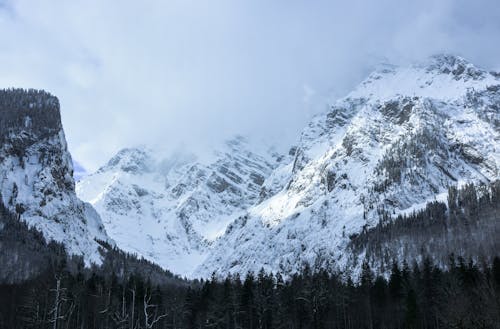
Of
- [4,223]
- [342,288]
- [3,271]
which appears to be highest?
[4,223]

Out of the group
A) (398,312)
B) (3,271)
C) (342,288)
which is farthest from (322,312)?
(3,271)

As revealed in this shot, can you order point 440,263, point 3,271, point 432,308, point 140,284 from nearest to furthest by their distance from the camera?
1. point 432,308
2. point 140,284
3. point 3,271
4. point 440,263

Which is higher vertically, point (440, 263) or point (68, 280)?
point (440, 263)

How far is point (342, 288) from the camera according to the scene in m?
114

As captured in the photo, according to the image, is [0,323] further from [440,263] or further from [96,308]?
[440,263]

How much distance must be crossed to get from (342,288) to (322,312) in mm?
6794

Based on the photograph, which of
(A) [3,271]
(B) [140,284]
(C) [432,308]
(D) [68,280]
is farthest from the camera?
(A) [3,271]

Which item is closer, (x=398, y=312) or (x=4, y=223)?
(x=398, y=312)

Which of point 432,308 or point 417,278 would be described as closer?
point 432,308

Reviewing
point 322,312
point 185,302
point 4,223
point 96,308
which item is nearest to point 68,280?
point 96,308

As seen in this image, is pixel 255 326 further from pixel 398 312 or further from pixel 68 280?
pixel 68 280

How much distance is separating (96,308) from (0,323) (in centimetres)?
1755

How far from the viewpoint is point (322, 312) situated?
363 feet

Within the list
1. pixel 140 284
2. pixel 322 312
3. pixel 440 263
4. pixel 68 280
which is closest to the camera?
pixel 322 312
